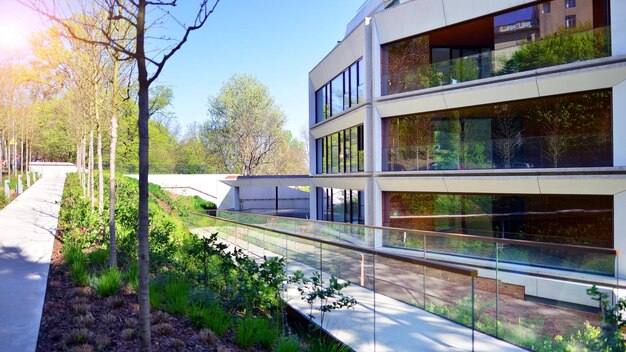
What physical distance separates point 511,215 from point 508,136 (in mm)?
2810

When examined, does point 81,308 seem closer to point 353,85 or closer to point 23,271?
point 23,271

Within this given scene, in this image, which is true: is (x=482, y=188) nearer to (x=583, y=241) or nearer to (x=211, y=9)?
(x=583, y=241)

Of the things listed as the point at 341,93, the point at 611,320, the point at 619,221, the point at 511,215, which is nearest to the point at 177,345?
the point at 611,320

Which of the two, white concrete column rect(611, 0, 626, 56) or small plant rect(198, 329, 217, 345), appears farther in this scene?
white concrete column rect(611, 0, 626, 56)

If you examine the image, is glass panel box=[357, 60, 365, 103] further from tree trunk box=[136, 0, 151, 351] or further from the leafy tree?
the leafy tree

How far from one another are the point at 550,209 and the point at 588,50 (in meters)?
5.04

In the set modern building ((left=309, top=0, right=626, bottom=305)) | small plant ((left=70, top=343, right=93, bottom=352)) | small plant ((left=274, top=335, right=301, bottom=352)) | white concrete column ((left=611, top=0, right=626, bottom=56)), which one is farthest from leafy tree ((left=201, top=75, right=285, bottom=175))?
small plant ((left=70, top=343, right=93, bottom=352))

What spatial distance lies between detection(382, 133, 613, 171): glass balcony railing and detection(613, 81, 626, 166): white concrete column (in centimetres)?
24

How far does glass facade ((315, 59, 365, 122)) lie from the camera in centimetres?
1880

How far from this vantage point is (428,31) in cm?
1622

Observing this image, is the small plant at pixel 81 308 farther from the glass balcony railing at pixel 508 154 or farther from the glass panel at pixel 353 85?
the glass panel at pixel 353 85

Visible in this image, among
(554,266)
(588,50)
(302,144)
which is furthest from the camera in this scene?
→ (302,144)

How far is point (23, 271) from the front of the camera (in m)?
6.86

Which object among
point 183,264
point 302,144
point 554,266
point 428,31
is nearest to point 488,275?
point 554,266
